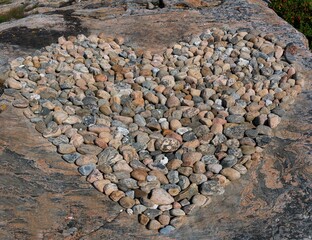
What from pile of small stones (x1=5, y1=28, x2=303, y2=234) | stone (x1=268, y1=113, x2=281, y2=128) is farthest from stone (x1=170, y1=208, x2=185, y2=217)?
stone (x1=268, y1=113, x2=281, y2=128)

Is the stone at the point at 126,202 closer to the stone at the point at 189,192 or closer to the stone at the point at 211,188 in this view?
the stone at the point at 189,192

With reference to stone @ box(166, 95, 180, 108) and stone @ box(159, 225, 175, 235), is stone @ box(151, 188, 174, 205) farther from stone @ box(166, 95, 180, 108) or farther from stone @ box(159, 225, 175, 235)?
stone @ box(166, 95, 180, 108)

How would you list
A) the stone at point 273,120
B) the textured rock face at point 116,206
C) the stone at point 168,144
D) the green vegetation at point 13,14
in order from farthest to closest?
the green vegetation at point 13,14
the stone at point 273,120
the stone at point 168,144
the textured rock face at point 116,206

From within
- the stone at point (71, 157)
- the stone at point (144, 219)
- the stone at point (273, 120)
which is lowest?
the stone at point (144, 219)

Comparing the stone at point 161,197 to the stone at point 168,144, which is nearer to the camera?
the stone at point 161,197

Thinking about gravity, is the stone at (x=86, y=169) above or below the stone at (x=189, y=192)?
above

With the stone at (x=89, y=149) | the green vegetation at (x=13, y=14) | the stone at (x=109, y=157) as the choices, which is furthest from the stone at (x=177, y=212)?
the green vegetation at (x=13, y=14)

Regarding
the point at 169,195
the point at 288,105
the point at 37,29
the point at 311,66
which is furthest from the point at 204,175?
the point at 37,29
